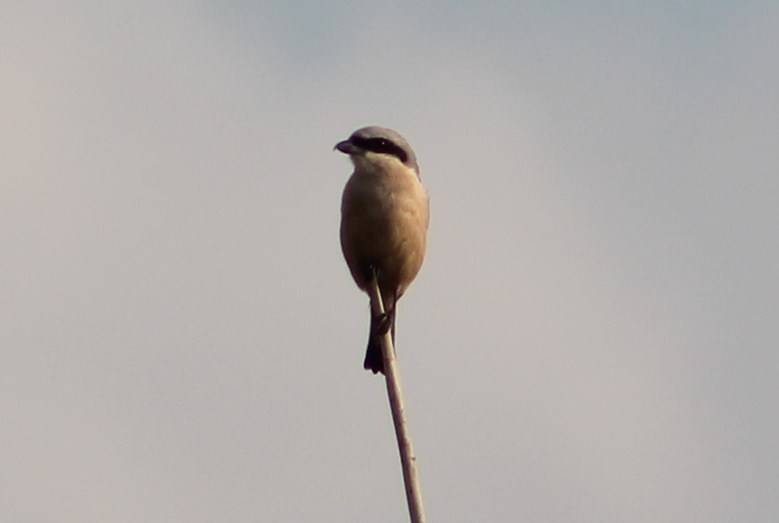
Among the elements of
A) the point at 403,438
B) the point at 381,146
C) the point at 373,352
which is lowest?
the point at 403,438

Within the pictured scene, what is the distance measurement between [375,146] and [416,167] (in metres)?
0.24

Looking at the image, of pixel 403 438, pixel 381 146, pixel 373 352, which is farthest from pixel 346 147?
pixel 403 438

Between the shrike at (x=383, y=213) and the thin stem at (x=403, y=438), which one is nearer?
the thin stem at (x=403, y=438)

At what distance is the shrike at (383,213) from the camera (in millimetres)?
5418

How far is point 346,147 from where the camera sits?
5.85 metres

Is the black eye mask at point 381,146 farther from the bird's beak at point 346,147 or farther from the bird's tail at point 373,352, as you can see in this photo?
the bird's tail at point 373,352

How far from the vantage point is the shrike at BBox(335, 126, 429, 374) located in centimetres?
542

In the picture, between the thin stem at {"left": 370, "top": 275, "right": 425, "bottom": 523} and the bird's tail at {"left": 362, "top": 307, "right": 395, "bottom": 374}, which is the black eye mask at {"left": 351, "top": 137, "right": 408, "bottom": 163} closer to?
the bird's tail at {"left": 362, "top": 307, "right": 395, "bottom": 374}

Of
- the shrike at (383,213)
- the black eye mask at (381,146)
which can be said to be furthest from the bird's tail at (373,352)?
the black eye mask at (381,146)

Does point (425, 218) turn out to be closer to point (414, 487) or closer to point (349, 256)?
point (349, 256)

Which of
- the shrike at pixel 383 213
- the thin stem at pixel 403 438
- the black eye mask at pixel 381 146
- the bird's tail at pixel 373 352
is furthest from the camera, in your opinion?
the bird's tail at pixel 373 352

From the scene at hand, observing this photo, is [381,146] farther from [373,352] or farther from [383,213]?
[373,352]

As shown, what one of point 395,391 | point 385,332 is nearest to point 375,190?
point 385,332

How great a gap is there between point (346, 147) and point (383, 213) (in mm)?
531
